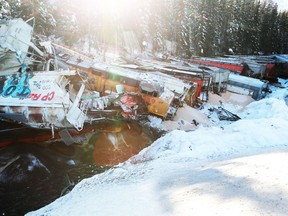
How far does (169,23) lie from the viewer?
172 feet

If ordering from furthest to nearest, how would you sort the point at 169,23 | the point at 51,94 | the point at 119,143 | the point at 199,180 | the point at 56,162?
the point at 169,23 < the point at 119,143 < the point at 56,162 < the point at 51,94 < the point at 199,180

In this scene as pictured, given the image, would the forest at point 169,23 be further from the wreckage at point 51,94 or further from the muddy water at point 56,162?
the muddy water at point 56,162

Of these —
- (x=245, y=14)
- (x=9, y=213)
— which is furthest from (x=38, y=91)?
(x=245, y=14)

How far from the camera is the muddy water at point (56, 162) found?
10.7 meters

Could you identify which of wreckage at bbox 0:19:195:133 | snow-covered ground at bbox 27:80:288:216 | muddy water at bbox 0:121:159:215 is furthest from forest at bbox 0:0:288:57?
snow-covered ground at bbox 27:80:288:216

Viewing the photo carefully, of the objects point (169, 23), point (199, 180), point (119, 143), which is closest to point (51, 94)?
point (119, 143)

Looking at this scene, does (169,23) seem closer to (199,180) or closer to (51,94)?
(51,94)

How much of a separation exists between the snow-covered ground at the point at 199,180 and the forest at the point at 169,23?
20.7m

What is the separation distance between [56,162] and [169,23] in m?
44.6

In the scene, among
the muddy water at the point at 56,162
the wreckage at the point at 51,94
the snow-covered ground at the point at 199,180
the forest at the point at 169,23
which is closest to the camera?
the snow-covered ground at the point at 199,180

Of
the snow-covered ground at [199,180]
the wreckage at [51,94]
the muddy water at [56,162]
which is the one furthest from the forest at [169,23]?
the snow-covered ground at [199,180]

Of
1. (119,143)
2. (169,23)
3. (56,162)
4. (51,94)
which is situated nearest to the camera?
(51,94)

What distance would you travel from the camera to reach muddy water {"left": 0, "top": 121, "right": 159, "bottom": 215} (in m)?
10.7

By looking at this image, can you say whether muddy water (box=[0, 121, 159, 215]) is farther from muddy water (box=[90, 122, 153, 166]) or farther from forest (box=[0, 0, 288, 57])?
forest (box=[0, 0, 288, 57])
